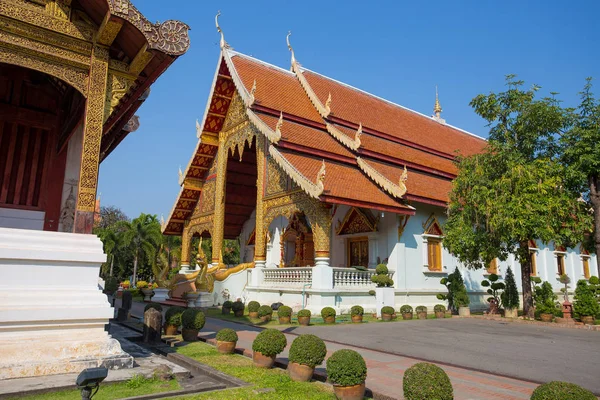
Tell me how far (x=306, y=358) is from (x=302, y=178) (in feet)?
26.6

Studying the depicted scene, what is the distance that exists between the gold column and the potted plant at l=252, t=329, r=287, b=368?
2431mm

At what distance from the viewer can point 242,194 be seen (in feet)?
70.7

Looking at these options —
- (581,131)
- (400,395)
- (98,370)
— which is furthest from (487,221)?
(98,370)

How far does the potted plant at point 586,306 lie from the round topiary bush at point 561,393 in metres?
11.1

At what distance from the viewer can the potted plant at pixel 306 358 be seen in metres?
4.78

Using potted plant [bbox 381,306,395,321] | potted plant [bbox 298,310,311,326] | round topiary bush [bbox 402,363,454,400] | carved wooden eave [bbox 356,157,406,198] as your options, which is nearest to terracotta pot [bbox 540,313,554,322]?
potted plant [bbox 381,306,395,321]

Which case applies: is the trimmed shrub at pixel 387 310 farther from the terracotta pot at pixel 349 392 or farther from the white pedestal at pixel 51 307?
the white pedestal at pixel 51 307

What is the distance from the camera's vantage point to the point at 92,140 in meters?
5.30

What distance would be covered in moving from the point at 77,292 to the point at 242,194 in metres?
16.8

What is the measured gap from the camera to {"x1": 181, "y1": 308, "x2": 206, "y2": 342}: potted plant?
750 cm

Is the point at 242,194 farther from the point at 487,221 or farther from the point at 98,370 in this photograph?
the point at 98,370

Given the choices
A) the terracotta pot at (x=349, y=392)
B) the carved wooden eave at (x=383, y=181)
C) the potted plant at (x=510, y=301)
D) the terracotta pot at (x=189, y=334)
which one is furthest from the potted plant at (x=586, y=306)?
the terracotta pot at (x=349, y=392)

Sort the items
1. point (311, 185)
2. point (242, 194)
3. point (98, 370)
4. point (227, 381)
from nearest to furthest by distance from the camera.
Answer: point (98, 370)
point (227, 381)
point (311, 185)
point (242, 194)

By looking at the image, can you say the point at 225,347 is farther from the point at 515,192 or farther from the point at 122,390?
the point at 515,192
